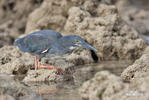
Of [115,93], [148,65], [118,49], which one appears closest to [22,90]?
[115,93]

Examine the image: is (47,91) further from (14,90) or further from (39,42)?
(39,42)

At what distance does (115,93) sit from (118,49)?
5.28 m

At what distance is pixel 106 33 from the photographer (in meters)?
9.45

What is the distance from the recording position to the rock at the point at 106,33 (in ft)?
31.0

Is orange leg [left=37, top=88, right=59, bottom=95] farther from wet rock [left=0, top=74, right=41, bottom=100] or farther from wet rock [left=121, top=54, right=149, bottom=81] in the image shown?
wet rock [left=121, top=54, right=149, bottom=81]

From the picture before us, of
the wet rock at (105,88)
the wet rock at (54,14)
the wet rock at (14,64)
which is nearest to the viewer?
the wet rock at (105,88)

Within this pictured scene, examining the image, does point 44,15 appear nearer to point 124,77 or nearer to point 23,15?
point 23,15

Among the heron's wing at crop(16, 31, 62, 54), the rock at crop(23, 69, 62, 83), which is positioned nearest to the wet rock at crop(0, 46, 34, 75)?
the heron's wing at crop(16, 31, 62, 54)

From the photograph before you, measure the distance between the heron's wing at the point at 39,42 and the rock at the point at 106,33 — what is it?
1.96m

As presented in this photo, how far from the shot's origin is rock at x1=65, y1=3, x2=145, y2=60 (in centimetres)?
945

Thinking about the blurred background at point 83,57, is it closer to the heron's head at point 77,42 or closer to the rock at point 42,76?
the rock at point 42,76

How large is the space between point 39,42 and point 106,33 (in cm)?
253

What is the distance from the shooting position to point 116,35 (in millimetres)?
9711

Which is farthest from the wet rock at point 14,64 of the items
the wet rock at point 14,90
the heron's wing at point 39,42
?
the wet rock at point 14,90
